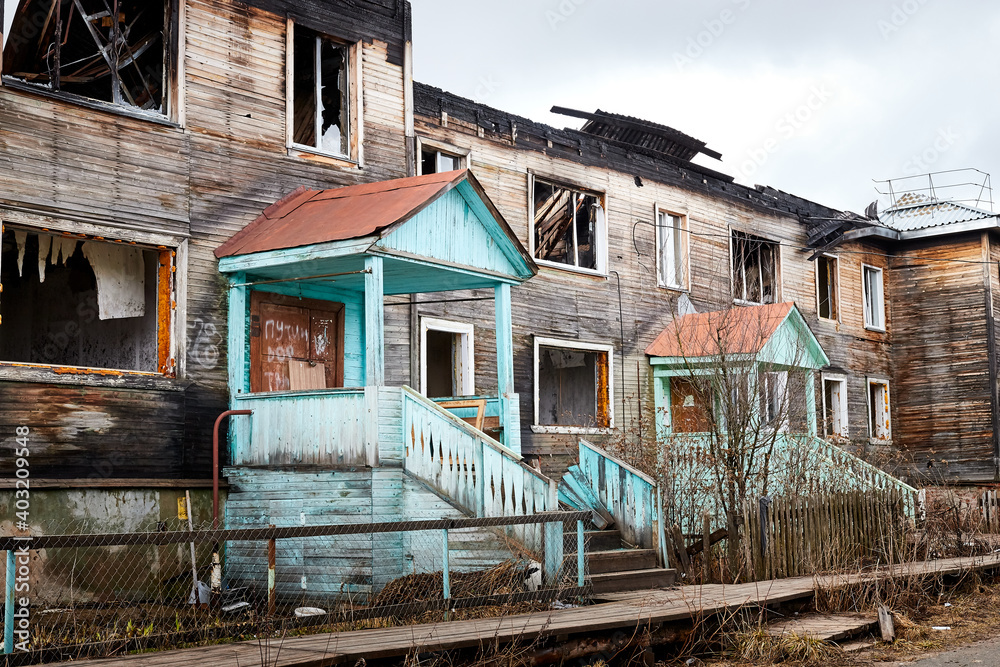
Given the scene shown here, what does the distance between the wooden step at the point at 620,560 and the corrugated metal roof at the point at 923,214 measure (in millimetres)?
17200

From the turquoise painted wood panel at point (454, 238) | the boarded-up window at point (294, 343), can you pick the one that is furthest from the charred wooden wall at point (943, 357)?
the boarded-up window at point (294, 343)

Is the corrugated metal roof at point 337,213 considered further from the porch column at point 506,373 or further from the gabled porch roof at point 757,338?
the gabled porch roof at point 757,338

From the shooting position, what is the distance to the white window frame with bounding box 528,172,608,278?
17281 millimetres

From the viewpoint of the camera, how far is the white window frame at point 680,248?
64.7ft

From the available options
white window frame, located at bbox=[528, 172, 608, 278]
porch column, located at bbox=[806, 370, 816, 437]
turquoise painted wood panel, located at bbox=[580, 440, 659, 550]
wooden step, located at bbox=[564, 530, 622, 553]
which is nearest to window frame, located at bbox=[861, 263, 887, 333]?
porch column, located at bbox=[806, 370, 816, 437]

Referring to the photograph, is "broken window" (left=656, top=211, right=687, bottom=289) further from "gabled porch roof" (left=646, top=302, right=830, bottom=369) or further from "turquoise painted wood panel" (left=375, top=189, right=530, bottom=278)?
"turquoise painted wood panel" (left=375, top=189, right=530, bottom=278)

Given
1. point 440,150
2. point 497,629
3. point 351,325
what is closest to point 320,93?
point 440,150

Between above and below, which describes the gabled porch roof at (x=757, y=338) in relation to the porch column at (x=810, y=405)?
above

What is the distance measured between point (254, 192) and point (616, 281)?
8.04 m

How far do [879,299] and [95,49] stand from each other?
20155 mm

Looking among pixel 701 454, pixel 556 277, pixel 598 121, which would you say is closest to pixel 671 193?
pixel 598 121

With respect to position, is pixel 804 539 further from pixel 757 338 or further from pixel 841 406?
pixel 841 406

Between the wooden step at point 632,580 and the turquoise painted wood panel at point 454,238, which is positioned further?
the turquoise painted wood panel at point 454,238

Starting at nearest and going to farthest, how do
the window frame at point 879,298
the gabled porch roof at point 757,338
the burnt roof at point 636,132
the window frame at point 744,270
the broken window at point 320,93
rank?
1. the broken window at point 320,93
2. the gabled porch roof at point 757,338
3. the burnt roof at point 636,132
4. the window frame at point 744,270
5. the window frame at point 879,298
